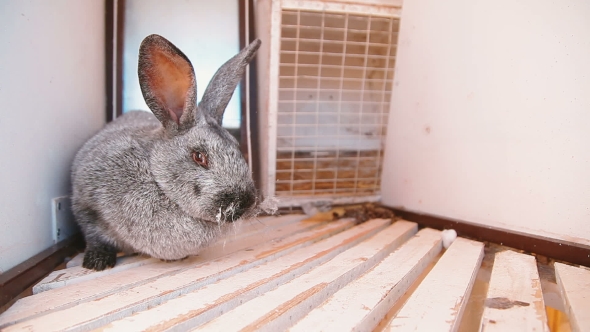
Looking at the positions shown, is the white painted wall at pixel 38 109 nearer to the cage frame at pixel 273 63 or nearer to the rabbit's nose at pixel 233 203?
the rabbit's nose at pixel 233 203

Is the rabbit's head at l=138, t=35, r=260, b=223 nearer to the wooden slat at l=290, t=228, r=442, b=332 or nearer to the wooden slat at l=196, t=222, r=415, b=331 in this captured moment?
the wooden slat at l=196, t=222, r=415, b=331

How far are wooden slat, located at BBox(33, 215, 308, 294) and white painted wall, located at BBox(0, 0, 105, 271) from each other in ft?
0.47

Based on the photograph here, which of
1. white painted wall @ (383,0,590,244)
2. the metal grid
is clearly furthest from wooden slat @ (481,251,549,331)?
the metal grid

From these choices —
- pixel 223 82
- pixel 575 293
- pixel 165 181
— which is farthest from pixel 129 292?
pixel 575 293

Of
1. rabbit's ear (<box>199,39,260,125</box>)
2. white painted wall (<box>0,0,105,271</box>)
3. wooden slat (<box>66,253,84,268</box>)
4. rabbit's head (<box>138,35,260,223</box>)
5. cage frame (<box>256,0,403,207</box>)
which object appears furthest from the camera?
cage frame (<box>256,0,403,207</box>)

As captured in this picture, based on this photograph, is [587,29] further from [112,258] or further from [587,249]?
[112,258]

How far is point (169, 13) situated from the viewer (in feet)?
7.65

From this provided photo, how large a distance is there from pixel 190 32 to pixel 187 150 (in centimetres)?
120

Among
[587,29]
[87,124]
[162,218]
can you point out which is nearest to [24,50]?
[87,124]

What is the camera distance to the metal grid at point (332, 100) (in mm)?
2197

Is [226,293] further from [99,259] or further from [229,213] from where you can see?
[99,259]

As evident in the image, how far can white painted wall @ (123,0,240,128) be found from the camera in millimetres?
2297

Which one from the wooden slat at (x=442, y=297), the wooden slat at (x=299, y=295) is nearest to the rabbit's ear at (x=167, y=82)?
the wooden slat at (x=299, y=295)

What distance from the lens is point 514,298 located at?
1.19 m
